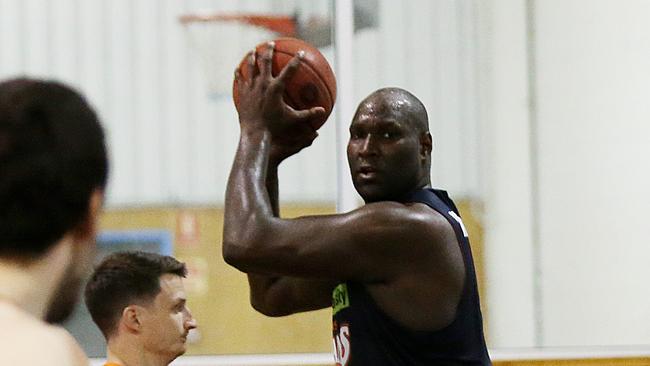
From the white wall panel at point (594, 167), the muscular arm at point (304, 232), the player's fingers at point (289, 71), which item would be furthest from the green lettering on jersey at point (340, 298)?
the white wall panel at point (594, 167)

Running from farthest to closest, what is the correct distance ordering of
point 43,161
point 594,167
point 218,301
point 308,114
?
point 594,167, point 218,301, point 308,114, point 43,161

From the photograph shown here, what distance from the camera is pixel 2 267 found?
1.59 meters

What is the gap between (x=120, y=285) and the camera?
144 inches

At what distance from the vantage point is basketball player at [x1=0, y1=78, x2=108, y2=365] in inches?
59.9

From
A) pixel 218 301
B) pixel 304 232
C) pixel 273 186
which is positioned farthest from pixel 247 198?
pixel 218 301

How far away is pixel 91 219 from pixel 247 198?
4.31 ft

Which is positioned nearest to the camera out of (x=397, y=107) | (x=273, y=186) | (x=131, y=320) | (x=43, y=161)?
(x=43, y=161)

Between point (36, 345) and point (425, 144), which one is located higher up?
point (36, 345)

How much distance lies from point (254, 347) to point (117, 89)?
1385 millimetres

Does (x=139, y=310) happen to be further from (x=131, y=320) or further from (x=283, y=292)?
(x=283, y=292)

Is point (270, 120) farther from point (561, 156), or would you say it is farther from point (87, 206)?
point (561, 156)

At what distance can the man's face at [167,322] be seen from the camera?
11.8 feet

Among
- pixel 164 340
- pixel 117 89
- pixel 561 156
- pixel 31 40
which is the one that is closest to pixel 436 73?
pixel 561 156

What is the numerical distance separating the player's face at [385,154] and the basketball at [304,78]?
0.12m
